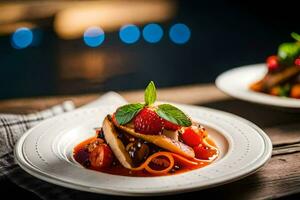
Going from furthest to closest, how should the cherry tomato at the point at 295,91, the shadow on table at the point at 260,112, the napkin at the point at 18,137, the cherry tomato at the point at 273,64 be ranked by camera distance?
1. the cherry tomato at the point at 273,64
2. the cherry tomato at the point at 295,91
3. the shadow on table at the point at 260,112
4. the napkin at the point at 18,137

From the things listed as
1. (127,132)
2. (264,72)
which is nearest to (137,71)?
(264,72)

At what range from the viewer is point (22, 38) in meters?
5.32

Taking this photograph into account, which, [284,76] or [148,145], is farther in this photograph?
[284,76]

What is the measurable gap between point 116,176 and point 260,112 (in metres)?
0.91

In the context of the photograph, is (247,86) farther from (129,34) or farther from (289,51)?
(129,34)

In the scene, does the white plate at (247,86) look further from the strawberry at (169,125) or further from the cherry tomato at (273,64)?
the strawberry at (169,125)

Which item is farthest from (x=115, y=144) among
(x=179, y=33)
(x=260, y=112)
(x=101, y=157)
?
(x=179, y=33)

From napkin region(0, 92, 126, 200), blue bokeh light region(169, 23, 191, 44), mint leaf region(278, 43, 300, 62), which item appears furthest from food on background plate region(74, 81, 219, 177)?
blue bokeh light region(169, 23, 191, 44)

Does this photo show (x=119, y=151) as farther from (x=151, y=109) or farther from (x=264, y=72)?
(x=264, y=72)

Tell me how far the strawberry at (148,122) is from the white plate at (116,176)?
20 cm

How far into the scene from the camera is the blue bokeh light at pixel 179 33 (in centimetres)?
595

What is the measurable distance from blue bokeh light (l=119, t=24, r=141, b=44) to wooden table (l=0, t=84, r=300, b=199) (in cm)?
350

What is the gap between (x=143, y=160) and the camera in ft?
4.58

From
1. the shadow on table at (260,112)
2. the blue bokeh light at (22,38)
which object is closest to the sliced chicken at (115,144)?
the shadow on table at (260,112)
